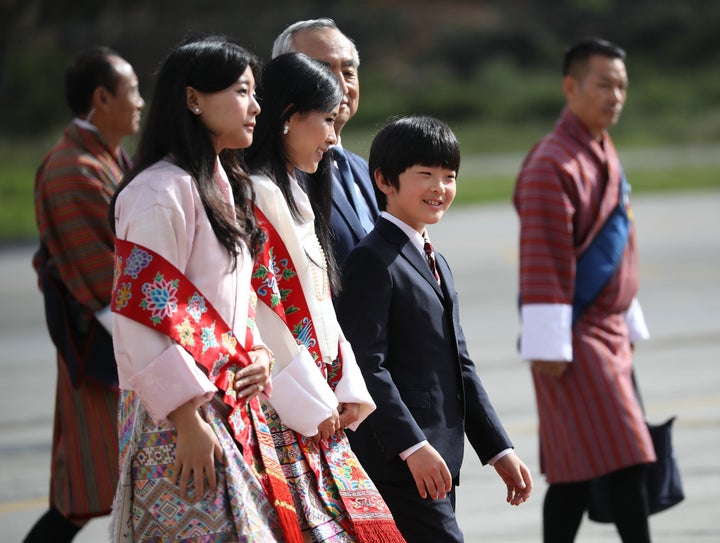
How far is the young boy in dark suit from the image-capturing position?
3.11 meters

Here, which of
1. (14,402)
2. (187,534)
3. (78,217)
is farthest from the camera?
(14,402)

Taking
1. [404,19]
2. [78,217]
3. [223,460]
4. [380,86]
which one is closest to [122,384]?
[223,460]

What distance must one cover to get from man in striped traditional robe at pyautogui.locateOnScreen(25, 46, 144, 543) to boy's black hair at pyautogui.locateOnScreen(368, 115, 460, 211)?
1448 millimetres

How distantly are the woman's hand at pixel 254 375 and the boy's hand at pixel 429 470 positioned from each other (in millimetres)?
520

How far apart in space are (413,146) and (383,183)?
14 centimetres

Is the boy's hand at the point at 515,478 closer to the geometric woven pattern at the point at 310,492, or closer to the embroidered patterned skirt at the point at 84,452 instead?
the geometric woven pattern at the point at 310,492

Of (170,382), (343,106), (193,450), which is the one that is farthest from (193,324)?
(343,106)

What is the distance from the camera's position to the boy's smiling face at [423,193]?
3.25 metres

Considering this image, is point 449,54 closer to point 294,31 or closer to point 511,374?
point 511,374

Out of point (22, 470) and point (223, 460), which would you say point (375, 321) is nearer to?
point (223, 460)

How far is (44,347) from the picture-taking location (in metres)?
9.86

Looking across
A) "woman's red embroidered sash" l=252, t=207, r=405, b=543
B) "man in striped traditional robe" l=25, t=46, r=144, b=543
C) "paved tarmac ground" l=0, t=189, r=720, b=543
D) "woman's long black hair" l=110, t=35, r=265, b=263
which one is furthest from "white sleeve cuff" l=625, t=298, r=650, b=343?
"woman's long black hair" l=110, t=35, r=265, b=263

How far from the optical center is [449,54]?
136ft

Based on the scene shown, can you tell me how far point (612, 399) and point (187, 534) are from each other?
2381mm
